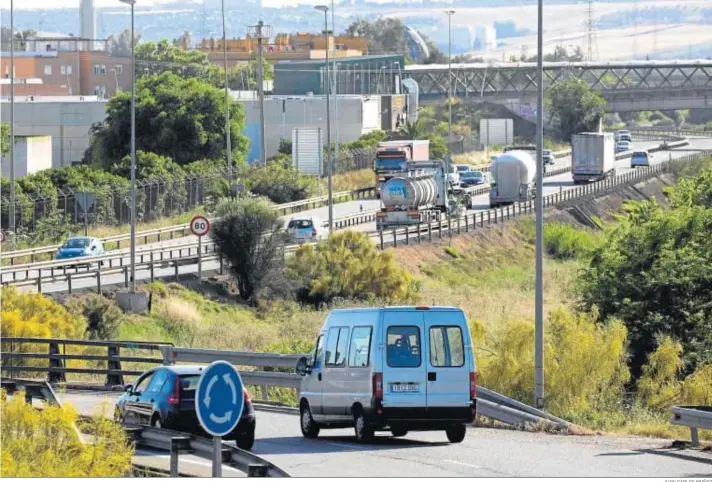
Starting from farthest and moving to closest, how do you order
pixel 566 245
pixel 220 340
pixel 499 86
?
1. pixel 499 86
2. pixel 566 245
3. pixel 220 340

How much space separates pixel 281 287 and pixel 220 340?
12305 millimetres

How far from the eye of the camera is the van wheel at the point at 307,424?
832 inches

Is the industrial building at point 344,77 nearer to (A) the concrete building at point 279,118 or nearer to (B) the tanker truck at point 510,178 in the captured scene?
(A) the concrete building at point 279,118

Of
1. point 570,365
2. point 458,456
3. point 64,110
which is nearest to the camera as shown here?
point 458,456

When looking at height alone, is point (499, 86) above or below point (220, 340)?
above

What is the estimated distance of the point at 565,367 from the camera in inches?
1064

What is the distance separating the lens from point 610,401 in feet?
89.1

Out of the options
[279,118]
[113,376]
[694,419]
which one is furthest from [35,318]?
[279,118]

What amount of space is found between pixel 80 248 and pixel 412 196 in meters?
19.3

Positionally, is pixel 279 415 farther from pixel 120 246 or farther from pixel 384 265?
pixel 120 246

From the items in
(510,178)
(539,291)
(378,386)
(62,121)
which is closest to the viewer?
(378,386)

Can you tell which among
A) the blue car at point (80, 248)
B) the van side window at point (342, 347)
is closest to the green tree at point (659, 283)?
the van side window at point (342, 347)

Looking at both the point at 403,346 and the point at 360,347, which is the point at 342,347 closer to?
the point at 360,347

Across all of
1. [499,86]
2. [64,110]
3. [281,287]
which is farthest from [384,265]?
[499,86]
